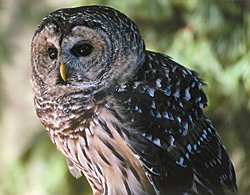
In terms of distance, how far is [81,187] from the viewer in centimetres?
643

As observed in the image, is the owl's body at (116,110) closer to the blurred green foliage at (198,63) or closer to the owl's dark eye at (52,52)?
the owl's dark eye at (52,52)

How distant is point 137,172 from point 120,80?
1.67 feet

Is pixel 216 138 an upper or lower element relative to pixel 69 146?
lower

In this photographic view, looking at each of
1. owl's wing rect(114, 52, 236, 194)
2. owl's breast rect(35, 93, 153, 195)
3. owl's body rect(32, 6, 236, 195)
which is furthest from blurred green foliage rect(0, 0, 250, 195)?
owl's breast rect(35, 93, 153, 195)

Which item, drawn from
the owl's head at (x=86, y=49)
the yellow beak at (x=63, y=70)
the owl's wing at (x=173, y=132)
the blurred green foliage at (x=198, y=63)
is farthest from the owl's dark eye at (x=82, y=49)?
the blurred green foliage at (x=198, y=63)

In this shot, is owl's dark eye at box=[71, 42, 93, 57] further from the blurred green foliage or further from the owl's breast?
the blurred green foliage

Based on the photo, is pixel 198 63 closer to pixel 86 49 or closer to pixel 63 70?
pixel 86 49

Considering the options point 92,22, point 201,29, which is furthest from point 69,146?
point 201,29

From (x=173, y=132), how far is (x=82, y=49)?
26.5 inches

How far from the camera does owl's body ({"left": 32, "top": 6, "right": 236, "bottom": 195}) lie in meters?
4.31

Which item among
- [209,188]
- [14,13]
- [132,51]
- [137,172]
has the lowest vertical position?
[209,188]

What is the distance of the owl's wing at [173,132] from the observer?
4316 mm

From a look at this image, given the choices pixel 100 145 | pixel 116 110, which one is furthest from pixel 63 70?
pixel 100 145

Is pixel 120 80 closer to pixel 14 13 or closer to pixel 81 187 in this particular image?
pixel 81 187
